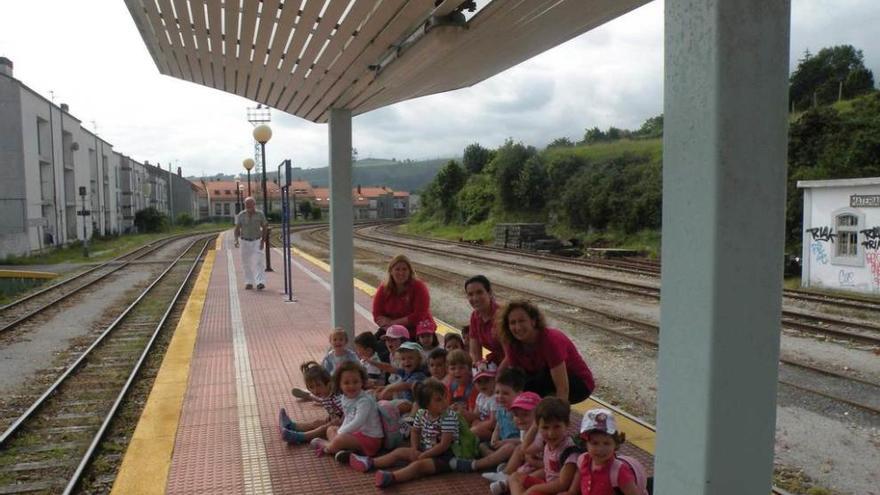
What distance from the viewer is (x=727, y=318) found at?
6.44 ft

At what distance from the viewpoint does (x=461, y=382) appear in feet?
16.9

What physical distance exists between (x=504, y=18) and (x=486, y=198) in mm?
43429

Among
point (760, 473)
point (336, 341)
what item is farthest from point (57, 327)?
point (760, 473)

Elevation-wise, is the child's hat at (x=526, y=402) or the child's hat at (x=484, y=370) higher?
the child's hat at (x=526, y=402)

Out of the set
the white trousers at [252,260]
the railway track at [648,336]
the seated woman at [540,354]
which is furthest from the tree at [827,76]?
the seated woman at [540,354]

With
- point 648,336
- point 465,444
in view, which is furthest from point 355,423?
point 648,336

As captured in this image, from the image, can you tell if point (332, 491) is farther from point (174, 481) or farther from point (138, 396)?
point (138, 396)

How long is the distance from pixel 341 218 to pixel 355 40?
8.73 feet

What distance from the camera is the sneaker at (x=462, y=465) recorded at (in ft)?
14.5

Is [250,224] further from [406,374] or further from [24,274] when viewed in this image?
[24,274]

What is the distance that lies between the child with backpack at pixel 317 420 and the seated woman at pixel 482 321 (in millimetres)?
1140

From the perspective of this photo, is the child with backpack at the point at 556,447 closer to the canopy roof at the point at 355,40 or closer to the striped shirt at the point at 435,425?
the striped shirt at the point at 435,425

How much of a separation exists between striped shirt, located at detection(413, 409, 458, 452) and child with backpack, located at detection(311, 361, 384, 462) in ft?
1.21

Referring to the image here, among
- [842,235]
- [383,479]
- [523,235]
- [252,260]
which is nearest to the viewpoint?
[383,479]
